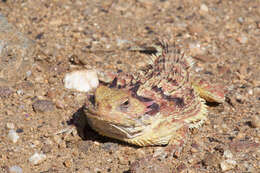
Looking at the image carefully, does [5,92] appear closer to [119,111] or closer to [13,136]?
[13,136]

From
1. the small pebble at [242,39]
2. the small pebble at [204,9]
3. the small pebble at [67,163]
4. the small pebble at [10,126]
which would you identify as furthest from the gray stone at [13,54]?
the small pebble at [242,39]

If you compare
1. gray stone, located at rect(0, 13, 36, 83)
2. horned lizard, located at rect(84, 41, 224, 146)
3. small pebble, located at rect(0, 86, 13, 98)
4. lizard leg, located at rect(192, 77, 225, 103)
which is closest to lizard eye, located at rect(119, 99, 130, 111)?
horned lizard, located at rect(84, 41, 224, 146)

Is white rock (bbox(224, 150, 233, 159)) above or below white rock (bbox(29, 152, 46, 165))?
above

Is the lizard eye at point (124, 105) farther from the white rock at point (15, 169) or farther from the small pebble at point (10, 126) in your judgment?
the small pebble at point (10, 126)

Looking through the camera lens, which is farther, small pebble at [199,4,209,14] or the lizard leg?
small pebble at [199,4,209,14]

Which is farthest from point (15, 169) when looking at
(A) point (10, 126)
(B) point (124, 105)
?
(B) point (124, 105)

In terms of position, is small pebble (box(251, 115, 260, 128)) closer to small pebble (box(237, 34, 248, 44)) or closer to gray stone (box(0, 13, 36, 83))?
small pebble (box(237, 34, 248, 44))

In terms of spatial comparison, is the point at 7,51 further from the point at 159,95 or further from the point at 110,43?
the point at 159,95
